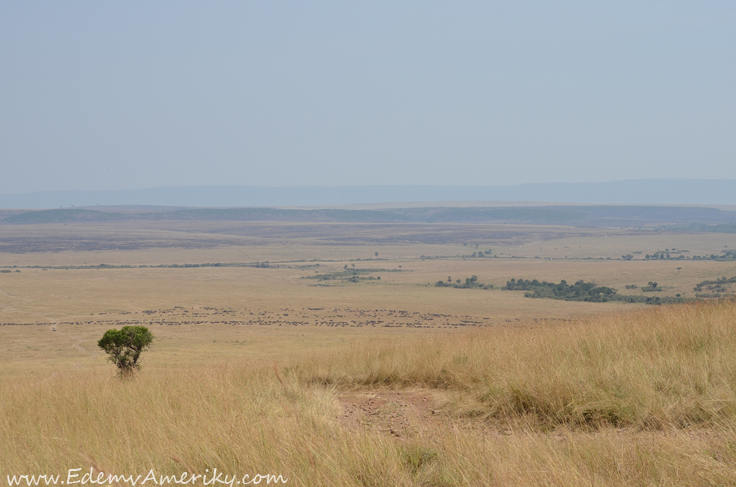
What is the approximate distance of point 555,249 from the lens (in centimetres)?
14512

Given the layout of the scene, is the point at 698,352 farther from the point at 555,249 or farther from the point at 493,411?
the point at 555,249

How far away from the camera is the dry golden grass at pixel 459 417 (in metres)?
3.57

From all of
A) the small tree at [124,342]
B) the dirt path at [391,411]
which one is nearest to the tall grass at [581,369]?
the dirt path at [391,411]

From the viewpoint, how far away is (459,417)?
204 inches

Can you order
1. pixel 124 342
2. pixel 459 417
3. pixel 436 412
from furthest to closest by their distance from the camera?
1. pixel 124 342
2. pixel 436 412
3. pixel 459 417

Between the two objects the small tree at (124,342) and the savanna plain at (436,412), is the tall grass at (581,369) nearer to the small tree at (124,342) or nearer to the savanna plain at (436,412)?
the savanna plain at (436,412)

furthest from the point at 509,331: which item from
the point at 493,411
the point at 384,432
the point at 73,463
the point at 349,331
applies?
the point at 349,331

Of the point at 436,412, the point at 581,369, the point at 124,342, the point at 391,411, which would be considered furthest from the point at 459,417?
the point at 124,342

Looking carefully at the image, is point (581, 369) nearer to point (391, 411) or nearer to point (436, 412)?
point (436, 412)

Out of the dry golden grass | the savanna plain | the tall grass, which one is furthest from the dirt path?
the tall grass

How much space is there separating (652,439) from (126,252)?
152547 millimetres

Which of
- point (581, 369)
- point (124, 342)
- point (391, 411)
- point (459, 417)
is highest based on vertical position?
point (581, 369)

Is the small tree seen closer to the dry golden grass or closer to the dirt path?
the dry golden grass

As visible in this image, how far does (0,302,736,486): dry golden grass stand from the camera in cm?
357
